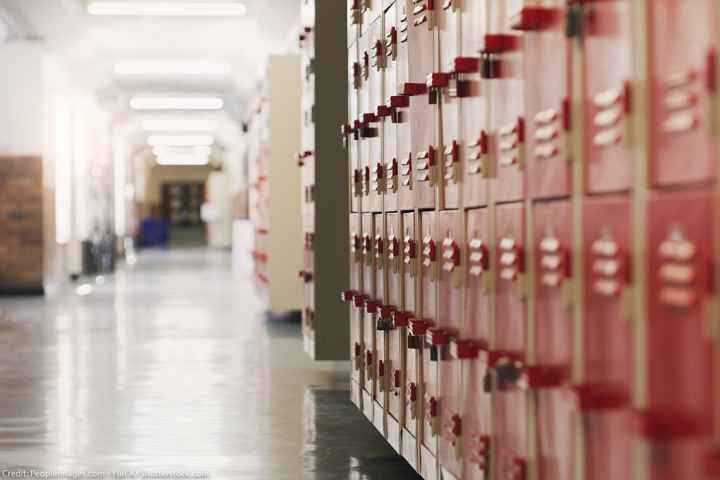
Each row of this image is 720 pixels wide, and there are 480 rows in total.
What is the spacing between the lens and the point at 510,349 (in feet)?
9.91

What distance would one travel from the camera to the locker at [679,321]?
6.25 ft

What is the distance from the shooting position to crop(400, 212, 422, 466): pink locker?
13.9 ft

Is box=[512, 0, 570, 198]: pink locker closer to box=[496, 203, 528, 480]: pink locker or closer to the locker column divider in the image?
box=[496, 203, 528, 480]: pink locker

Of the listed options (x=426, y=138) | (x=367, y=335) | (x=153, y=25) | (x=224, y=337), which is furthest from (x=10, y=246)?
(x=426, y=138)

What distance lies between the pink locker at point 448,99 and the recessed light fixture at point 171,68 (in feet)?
45.7

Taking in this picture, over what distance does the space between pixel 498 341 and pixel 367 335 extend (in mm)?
2218

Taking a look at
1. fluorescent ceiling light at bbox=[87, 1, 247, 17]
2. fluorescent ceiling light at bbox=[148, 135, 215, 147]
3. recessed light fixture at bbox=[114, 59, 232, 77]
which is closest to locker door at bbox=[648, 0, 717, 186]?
fluorescent ceiling light at bbox=[87, 1, 247, 17]

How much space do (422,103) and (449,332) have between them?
836 mm

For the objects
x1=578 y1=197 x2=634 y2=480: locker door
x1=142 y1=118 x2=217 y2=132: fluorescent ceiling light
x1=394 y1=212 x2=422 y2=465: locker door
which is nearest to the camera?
x1=578 y1=197 x2=634 y2=480: locker door

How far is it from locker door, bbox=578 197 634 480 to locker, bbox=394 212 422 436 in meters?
1.74

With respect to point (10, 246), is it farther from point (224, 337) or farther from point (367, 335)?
point (367, 335)

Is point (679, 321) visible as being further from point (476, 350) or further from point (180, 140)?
point (180, 140)

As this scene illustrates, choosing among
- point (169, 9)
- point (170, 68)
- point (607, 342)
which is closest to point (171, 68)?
point (170, 68)

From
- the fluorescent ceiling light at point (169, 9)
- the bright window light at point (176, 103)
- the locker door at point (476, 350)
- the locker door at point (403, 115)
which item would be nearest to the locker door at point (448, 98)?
the locker door at point (476, 350)
